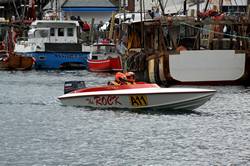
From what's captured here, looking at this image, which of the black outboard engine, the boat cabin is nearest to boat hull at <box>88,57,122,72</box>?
the boat cabin

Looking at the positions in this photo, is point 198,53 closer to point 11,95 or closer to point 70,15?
point 11,95

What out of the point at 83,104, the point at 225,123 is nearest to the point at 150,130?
Answer: the point at 225,123

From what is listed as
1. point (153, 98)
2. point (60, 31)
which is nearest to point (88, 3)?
point (60, 31)

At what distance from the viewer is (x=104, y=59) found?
233 ft

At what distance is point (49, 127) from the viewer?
103 feet

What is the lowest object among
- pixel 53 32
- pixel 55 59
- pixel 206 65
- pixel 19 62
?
pixel 19 62

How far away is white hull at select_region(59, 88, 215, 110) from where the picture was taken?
34.3 metres

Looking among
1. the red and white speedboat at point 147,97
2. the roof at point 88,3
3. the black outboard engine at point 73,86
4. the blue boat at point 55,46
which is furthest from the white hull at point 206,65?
the roof at point 88,3

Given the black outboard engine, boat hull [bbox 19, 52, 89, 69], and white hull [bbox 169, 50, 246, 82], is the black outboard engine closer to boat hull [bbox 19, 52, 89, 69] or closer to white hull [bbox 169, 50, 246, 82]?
white hull [bbox 169, 50, 246, 82]

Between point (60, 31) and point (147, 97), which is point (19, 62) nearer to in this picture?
point (60, 31)

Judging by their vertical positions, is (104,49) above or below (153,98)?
below

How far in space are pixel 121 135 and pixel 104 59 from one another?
1652 inches

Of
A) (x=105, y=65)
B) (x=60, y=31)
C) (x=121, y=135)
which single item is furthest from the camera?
(x=60, y=31)

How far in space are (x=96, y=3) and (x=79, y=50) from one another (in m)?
31.5
